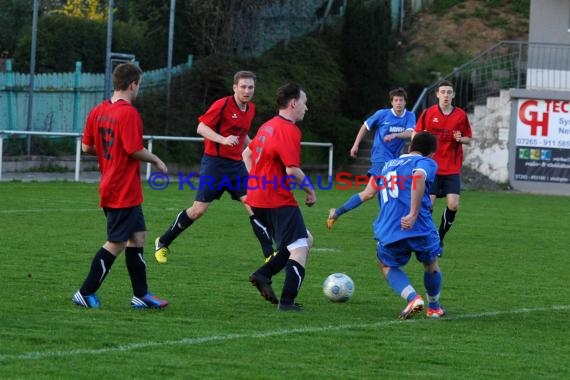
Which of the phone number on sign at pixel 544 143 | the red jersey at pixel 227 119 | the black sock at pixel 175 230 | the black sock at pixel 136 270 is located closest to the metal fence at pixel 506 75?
the phone number on sign at pixel 544 143

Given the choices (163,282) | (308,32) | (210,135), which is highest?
(308,32)

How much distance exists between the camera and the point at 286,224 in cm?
977

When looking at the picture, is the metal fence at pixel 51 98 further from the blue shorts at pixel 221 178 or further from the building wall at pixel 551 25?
the blue shorts at pixel 221 178

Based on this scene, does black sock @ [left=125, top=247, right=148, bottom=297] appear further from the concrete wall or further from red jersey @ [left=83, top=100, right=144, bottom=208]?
the concrete wall

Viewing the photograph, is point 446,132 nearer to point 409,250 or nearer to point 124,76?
point 409,250

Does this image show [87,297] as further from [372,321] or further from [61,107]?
[61,107]

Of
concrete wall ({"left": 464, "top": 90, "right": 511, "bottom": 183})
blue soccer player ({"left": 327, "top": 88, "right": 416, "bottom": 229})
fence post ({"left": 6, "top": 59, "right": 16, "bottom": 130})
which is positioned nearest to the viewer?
blue soccer player ({"left": 327, "top": 88, "right": 416, "bottom": 229})

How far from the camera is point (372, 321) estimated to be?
366 inches

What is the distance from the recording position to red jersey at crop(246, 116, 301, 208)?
377 inches

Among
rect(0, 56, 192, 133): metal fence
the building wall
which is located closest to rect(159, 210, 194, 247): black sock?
rect(0, 56, 192, 133): metal fence

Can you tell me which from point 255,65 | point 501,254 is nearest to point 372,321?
point 501,254

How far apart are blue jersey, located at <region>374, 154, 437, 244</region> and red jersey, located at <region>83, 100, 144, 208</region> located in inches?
74.2

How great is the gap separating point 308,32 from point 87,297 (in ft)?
89.6

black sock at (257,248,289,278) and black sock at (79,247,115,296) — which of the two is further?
black sock at (257,248,289,278)
